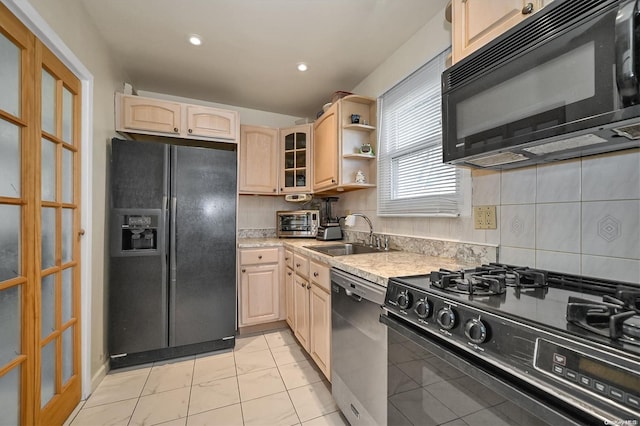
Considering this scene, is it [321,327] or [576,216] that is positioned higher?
[576,216]

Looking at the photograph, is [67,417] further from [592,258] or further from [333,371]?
[592,258]

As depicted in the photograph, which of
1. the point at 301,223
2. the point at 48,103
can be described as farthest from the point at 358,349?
the point at 48,103

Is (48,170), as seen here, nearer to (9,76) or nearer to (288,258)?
(9,76)

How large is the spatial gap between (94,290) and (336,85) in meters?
2.65

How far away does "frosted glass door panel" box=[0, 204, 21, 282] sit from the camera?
1.11 m

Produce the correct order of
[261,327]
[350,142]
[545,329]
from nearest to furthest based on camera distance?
[545,329], [350,142], [261,327]

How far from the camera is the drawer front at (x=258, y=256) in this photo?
2.55 metres

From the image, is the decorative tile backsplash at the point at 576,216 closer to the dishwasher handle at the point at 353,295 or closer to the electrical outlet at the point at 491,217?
the electrical outlet at the point at 491,217

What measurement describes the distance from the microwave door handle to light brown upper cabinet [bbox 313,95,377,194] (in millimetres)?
1733

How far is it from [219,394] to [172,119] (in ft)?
7.22

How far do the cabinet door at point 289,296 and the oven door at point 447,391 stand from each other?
1.42m

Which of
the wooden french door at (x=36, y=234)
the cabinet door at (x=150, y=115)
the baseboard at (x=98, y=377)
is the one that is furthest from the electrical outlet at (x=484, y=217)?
the baseboard at (x=98, y=377)

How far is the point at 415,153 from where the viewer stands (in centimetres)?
201

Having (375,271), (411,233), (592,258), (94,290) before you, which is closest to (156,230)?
(94,290)
